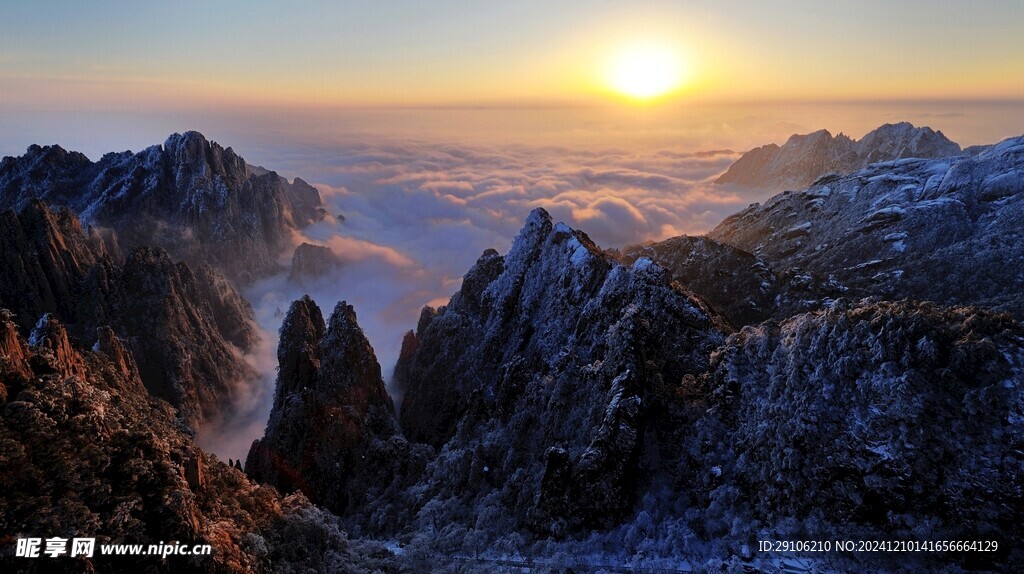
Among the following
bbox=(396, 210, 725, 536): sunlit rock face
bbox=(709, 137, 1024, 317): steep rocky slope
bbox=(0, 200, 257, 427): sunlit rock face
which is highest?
bbox=(709, 137, 1024, 317): steep rocky slope

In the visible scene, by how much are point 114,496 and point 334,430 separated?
41.6m

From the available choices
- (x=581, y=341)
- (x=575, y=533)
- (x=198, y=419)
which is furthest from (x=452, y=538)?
(x=198, y=419)

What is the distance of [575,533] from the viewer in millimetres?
43219

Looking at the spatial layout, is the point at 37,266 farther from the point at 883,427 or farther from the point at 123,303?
the point at 883,427

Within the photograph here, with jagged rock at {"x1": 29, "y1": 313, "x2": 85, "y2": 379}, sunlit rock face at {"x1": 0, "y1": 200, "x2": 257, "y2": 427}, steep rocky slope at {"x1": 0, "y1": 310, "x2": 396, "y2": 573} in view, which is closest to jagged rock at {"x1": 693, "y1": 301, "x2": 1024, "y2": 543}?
steep rocky slope at {"x1": 0, "y1": 310, "x2": 396, "y2": 573}

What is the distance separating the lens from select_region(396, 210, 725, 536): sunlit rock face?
4497 cm

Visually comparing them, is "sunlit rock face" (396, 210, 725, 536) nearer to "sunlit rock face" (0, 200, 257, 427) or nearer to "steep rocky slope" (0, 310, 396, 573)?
"steep rocky slope" (0, 310, 396, 573)

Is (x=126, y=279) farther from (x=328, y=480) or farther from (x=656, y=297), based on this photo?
(x=656, y=297)

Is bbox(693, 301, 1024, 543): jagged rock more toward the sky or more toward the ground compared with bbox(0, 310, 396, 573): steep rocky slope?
more toward the sky

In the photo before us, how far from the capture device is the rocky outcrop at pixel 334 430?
227 feet

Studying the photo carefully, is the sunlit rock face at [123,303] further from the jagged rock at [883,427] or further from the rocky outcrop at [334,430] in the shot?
the jagged rock at [883,427]

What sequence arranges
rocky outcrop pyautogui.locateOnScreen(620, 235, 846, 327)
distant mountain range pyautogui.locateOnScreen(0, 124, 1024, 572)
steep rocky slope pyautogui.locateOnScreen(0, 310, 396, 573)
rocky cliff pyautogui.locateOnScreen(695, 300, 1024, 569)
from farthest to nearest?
rocky outcrop pyautogui.locateOnScreen(620, 235, 846, 327) → distant mountain range pyautogui.locateOnScreen(0, 124, 1024, 572) → rocky cliff pyautogui.locateOnScreen(695, 300, 1024, 569) → steep rocky slope pyautogui.locateOnScreen(0, 310, 396, 573)

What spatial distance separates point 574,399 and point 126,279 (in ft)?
415

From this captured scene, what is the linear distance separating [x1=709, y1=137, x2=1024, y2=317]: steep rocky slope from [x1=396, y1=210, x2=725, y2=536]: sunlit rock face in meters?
56.9
